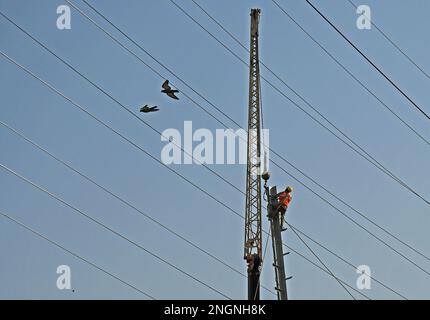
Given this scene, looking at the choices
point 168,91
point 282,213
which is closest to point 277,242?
point 282,213

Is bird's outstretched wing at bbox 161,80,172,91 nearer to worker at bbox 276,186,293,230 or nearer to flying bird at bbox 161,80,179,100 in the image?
flying bird at bbox 161,80,179,100

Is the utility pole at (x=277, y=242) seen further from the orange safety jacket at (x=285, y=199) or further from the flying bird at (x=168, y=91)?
the flying bird at (x=168, y=91)

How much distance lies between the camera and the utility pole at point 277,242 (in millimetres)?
29053

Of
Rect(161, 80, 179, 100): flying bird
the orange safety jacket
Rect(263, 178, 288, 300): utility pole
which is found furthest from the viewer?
Rect(161, 80, 179, 100): flying bird

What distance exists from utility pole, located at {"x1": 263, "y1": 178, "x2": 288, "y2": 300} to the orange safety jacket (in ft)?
0.79

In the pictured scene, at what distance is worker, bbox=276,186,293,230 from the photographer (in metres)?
30.6

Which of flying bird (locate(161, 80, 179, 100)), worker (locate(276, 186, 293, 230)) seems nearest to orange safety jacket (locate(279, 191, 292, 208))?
worker (locate(276, 186, 293, 230))

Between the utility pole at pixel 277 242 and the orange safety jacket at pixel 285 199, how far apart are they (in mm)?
241

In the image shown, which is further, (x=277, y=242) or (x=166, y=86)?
(x=166, y=86)

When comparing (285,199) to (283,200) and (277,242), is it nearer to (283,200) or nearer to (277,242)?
(283,200)

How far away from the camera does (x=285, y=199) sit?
31.0 m

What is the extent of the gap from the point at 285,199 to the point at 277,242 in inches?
77.9
